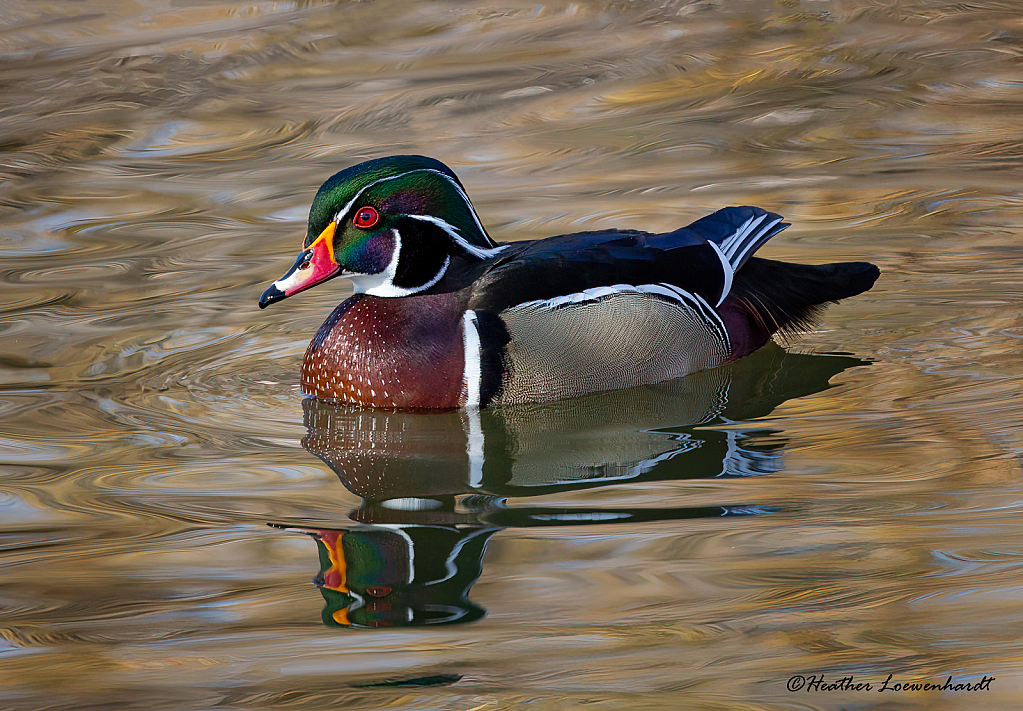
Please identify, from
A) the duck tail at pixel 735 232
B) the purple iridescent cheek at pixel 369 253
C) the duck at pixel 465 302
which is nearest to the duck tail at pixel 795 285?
the duck tail at pixel 735 232

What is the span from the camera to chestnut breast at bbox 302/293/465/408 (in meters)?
5.47

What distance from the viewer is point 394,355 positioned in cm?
554

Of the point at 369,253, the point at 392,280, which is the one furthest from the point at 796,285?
the point at 369,253

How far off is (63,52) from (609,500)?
947 centimetres

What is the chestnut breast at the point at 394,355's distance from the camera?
18.0 feet

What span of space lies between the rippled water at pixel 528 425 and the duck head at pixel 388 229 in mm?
A: 572

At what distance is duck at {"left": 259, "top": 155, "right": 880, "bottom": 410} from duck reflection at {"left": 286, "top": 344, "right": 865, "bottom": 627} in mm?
110

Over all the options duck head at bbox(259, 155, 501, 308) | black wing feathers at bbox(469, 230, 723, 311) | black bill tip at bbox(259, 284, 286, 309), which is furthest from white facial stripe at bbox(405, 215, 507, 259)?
black bill tip at bbox(259, 284, 286, 309)

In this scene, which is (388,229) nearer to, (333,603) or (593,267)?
(593,267)

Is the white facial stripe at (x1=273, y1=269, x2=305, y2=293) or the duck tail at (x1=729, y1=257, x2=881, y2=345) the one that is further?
the duck tail at (x1=729, y1=257, x2=881, y2=345)

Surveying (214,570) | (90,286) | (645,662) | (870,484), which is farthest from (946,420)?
(90,286)

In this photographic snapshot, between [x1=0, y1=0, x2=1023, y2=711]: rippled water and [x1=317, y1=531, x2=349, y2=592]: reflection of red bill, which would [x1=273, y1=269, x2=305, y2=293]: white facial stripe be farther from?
[x1=317, y1=531, x2=349, y2=592]: reflection of red bill

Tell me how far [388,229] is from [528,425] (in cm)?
98

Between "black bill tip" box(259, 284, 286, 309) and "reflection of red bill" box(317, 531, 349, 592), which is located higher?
"black bill tip" box(259, 284, 286, 309)
